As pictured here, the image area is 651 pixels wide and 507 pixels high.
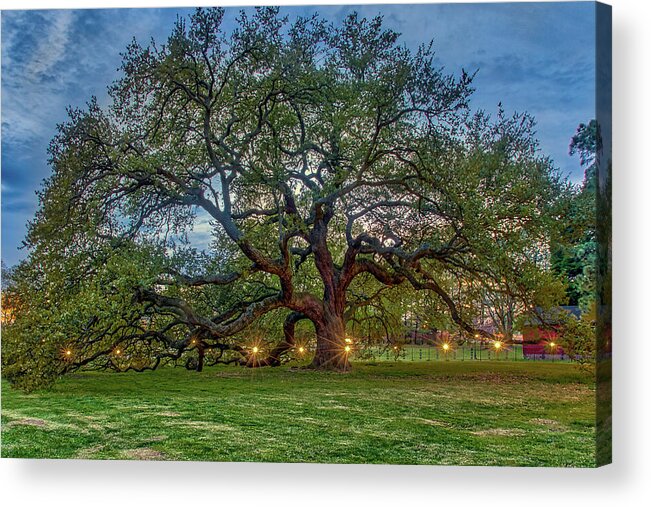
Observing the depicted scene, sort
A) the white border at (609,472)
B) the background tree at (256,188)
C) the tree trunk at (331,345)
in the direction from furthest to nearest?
the tree trunk at (331,345)
the background tree at (256,188)
the white border at (609,472)

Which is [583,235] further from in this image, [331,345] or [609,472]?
[331,345]

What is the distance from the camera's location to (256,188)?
8.52 m

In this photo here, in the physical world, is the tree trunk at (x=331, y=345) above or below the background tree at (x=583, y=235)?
below

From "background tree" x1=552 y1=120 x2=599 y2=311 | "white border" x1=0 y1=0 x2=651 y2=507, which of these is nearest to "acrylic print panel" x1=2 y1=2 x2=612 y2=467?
"background tree" x1=552 y1=120 x2=599 y2=311

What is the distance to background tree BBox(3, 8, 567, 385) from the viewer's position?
7.84 meters

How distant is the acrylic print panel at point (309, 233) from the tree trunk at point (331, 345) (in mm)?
34

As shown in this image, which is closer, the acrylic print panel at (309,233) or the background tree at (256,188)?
the acrylic print panel at (309,233)

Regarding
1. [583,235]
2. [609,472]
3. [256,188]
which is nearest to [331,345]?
[256,188]

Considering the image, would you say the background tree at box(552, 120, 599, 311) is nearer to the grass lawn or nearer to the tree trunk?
the grass lawn

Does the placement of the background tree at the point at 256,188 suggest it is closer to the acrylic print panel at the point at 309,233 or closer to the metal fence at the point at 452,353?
the acrylic print panel at the point at 309,233

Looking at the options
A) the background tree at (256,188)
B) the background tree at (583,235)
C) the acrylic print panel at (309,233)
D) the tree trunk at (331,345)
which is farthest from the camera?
the tree trunk at (331,345)

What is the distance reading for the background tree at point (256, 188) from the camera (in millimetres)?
7840

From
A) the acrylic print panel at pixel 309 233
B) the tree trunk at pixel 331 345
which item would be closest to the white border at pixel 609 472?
the acrylic print panel at pixel 309 233

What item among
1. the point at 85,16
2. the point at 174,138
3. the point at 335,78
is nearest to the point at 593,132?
the point at 335,78
